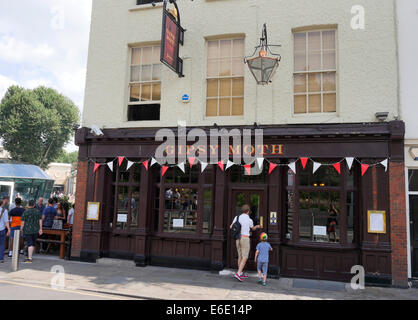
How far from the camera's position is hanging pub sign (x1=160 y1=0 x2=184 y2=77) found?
9305 mm

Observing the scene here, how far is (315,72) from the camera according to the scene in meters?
9.45

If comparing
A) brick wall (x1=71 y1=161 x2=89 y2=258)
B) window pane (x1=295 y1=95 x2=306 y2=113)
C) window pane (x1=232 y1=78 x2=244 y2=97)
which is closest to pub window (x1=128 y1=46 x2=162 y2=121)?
brick wall (x1=71 y1=161 x2=89 y2=258)

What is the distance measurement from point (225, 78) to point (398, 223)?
241 inches

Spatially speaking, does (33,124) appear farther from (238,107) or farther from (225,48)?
(238,107)

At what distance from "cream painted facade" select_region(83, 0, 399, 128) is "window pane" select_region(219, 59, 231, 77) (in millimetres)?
551

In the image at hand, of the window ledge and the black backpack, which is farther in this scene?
the window ledge

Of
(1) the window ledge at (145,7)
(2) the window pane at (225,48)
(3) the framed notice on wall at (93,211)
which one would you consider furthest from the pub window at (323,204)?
(1) the window ledge at (145,7)

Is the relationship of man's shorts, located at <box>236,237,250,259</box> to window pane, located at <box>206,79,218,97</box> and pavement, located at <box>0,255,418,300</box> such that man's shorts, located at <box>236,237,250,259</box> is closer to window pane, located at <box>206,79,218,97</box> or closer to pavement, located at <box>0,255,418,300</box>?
pavement, located at <box>0,255,418,300</box>

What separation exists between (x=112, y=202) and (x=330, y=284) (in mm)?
6900

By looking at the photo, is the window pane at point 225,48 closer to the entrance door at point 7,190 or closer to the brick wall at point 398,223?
the brick wall at point 398,223
